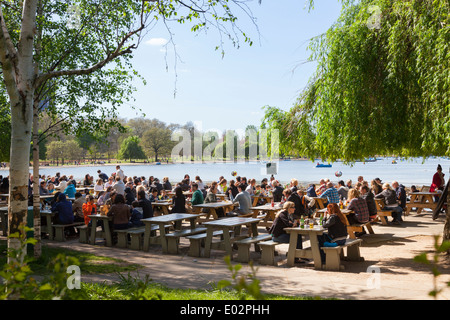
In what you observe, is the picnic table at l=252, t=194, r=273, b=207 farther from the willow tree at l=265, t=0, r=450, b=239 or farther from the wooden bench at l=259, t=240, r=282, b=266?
the wooden bench at l=259, t=240, r=282, b=266

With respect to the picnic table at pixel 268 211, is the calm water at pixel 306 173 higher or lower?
lower

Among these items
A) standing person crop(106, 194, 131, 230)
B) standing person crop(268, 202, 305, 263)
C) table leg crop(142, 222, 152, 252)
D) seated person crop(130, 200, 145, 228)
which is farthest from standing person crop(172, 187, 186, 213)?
standing person crop(268, 202, 305, 263)

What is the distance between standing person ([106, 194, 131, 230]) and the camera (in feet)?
35.4

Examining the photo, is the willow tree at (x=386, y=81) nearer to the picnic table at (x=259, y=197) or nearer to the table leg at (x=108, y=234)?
the table leg at (x=108, y=234)

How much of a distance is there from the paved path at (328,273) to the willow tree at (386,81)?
159cm

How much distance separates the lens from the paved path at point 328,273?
20.7 feet

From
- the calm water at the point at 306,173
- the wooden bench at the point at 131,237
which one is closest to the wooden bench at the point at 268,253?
the wooden bench at the point at 131,237

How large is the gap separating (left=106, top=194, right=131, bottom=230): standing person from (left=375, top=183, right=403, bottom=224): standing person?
8.53m

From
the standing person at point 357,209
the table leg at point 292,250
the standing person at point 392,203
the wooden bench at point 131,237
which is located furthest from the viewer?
the standing person at point 392,203

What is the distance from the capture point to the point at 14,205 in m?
5.32

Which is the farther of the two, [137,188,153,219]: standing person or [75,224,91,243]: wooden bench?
[137,188,153,219]: standing person
